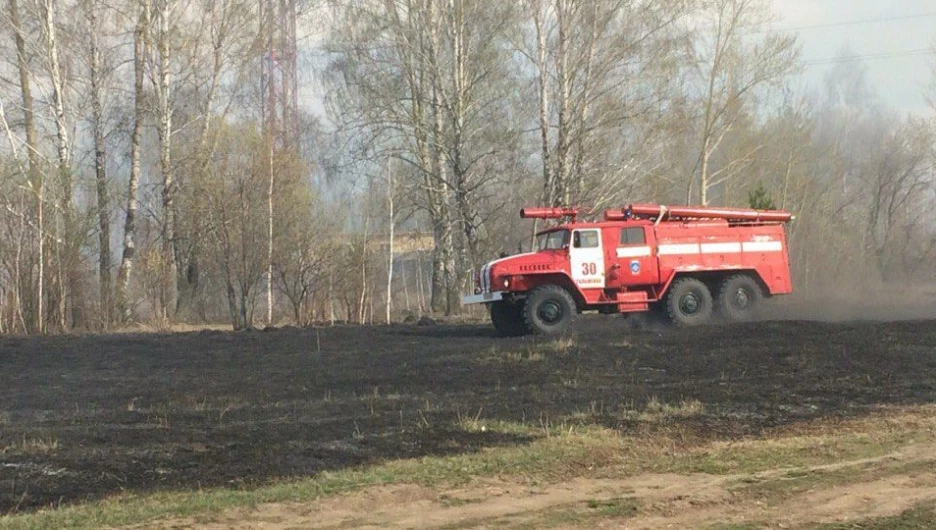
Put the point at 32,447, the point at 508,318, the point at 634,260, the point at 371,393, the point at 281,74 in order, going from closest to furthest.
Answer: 1. the point at 32,447
2. the point at 371,393
3. the point at 634,260
4. the point at 508,318
5. the point at 281,74

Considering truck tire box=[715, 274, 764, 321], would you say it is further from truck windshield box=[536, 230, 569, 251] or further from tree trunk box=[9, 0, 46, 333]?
tree trunk box=[9, 0, 46, 333]

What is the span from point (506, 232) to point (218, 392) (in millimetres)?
26033

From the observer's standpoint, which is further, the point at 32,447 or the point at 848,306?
the point at 848,306

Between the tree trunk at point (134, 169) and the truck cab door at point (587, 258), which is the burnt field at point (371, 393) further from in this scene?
the tree trunk at point (134, 169)

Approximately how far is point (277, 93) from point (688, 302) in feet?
73.6

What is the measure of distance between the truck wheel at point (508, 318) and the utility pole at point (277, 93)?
10.4 metres

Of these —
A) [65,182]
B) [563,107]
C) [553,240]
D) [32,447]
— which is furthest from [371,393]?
[563,107]

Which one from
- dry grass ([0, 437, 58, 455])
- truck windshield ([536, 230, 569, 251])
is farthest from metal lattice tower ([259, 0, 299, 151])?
dry grass ([0, 437, 58, 455])

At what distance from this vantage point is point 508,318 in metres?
19.4

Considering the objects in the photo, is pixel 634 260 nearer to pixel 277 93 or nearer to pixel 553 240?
pixel 553 240

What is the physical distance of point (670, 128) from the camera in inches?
1228

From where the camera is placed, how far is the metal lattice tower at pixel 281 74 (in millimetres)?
32812

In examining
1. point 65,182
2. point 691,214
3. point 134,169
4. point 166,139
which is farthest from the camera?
point 166,139

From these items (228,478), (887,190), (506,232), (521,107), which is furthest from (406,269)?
(228,478)
